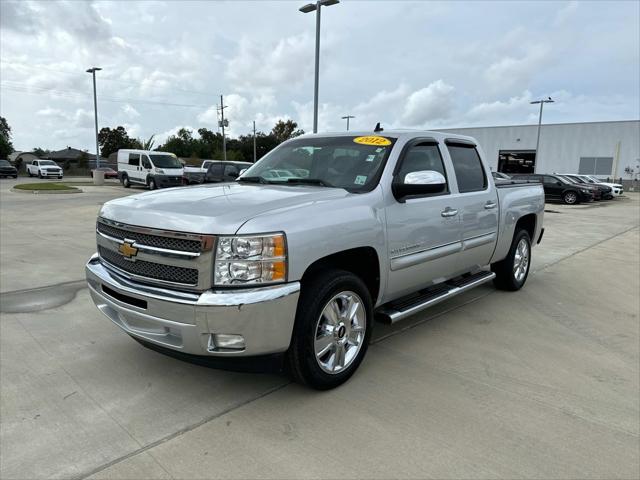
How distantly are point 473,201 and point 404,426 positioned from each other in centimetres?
257

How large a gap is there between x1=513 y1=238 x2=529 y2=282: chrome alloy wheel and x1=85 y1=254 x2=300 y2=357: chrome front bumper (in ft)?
Result: 13.2

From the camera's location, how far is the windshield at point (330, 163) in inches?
149

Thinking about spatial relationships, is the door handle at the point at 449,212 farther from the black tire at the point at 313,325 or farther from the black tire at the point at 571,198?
the black tire at the point at 571,198

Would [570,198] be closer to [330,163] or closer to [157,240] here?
[330,163]

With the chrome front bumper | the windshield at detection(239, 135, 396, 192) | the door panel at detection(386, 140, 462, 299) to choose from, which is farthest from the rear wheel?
the chrome front bumper

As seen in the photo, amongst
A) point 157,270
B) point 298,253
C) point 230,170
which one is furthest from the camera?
point 230,170

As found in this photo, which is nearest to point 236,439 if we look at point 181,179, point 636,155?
point 181,179

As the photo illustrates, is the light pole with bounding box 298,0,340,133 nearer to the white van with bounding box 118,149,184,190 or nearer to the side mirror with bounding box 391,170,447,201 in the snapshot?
the white van with bounding box 118,149,184,190

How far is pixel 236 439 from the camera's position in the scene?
2.70 metres

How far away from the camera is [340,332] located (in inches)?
130

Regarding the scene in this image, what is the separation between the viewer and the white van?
970 inches

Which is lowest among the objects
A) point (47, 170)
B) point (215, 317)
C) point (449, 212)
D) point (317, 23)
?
point (47, 170)

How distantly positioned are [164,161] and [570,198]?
69.8 ft

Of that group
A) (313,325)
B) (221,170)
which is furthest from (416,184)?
(221,170)
